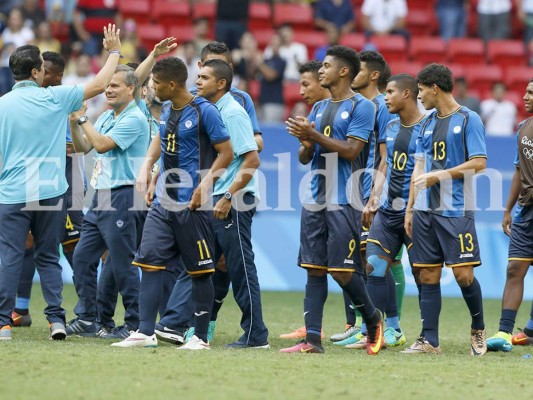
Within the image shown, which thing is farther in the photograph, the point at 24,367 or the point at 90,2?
the point at 90,2

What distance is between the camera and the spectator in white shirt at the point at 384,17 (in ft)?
68.8

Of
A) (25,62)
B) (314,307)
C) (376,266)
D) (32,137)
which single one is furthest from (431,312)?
(25,62)

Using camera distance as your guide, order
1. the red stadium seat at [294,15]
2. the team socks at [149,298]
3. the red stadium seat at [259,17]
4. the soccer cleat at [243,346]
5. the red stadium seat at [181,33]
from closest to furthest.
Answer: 1. the team socks at [149,298]
2. the soccer cleat at [243,346]
3. the red stadium seat at [181,33]
4. the red stadium seat at [259,17]
5. the red stadium seat at [294,15]

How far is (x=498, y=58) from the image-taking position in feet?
69.7

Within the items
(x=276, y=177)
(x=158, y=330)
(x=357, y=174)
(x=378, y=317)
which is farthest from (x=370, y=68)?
(x=276, y=177)

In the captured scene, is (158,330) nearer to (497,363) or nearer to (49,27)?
(497,363)

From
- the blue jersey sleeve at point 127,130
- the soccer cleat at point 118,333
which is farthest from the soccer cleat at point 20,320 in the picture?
the blue jersey sleeve at point 127,130

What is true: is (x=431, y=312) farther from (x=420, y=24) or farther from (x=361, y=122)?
(x=420, y=24)

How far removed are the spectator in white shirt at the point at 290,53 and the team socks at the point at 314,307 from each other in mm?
10622

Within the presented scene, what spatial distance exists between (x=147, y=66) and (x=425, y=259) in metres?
3.23

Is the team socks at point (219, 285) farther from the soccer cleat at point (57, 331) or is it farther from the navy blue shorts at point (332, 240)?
the soccer cleat at point (57, 331)

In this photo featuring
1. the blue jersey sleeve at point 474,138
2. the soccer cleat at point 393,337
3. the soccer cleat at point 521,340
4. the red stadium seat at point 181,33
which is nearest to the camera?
the blue jersey sleeve at point 474,138

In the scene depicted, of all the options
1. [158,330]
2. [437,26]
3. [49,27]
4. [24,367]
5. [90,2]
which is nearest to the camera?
[24,367]

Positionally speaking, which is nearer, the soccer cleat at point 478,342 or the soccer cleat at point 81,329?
the soccer cleat at point 478,342
